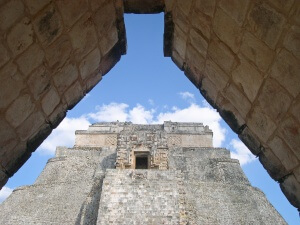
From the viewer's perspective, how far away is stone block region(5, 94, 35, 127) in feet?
7.15

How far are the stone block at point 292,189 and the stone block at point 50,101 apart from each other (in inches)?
78.3

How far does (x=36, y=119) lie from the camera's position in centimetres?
249

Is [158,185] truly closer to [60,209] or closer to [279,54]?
[60,209]

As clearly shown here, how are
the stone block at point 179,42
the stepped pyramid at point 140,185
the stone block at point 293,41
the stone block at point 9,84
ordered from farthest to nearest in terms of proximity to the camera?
1. the stepped pyramid at point 140,185
2. the stone block at point 179,42
3. the stone block at point 9,84
4. the stone block at point 293,41

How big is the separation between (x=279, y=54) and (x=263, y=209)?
22.2m

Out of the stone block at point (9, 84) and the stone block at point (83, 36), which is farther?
the stone block at point (83, 36)

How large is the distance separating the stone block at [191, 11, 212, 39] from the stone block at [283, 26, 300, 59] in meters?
0.69

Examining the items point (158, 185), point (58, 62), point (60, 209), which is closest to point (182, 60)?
point (58, 62)

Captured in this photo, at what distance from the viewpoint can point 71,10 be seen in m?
2.29

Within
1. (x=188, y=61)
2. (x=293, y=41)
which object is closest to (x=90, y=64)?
(x=188, y=61)

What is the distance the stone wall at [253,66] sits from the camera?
1.90 metres

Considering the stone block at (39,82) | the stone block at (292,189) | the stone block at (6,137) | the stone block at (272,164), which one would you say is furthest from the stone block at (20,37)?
the stone block at (292,189)

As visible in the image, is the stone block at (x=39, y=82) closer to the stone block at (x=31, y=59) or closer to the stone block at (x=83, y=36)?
the stone block at (x=31, y=59)

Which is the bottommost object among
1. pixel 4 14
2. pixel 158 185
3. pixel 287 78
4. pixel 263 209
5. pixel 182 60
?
pixel 287 78
